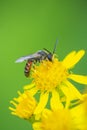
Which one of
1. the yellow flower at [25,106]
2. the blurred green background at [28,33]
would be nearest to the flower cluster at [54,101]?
the yellow flower at [25,106]

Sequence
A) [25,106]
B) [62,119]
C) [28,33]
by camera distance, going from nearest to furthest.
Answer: [62,119], [25,106], [28,33]

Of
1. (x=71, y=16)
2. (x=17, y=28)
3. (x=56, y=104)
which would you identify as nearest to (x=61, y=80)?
(x=56, y=104)

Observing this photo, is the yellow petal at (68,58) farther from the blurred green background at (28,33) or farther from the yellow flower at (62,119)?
the blurred green background at (28,33)

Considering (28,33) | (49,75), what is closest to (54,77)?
(49,75)

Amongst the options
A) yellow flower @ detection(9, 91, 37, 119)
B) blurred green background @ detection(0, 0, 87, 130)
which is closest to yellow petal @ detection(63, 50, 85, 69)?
yellow flower @ detection(9, 91, 37, 119)

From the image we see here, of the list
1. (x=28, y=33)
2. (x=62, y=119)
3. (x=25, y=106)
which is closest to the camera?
(x=62, y=119)

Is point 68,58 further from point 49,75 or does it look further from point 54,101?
point 54,101
